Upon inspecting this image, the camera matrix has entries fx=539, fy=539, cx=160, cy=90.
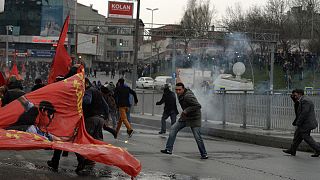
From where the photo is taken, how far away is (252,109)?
1922cm

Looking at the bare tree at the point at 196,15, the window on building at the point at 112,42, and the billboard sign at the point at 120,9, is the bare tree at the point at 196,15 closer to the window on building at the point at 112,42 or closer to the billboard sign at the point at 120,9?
the billboard sign at the point at 120,9

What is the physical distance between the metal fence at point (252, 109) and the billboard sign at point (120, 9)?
73.3 ft

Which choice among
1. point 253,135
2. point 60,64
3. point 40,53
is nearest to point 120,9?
point 253,135

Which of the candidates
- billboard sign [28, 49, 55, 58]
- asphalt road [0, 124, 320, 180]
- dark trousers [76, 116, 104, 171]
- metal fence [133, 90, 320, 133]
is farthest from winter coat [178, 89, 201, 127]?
billboard sign [28, 49, 55, 58]

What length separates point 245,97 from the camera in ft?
63.4

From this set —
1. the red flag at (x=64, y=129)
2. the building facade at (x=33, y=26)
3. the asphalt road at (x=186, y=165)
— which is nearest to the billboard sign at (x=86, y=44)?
the building facade at (x=33, y=26)

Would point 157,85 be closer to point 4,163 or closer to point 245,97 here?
point 245,97

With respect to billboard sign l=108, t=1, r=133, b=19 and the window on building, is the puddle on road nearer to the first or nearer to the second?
billboard sign l=108, t=1, r=133, b=19

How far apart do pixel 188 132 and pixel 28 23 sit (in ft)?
261

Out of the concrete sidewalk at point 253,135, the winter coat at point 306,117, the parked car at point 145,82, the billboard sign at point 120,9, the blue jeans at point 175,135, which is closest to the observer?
the blue jeans at point 175,135

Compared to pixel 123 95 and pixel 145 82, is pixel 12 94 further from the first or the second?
pixel 145 82

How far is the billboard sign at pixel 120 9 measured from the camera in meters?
43.1

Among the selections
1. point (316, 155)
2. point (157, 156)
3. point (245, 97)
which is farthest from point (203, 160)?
point (245, 97)

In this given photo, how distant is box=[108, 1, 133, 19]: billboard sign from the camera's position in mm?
43106
